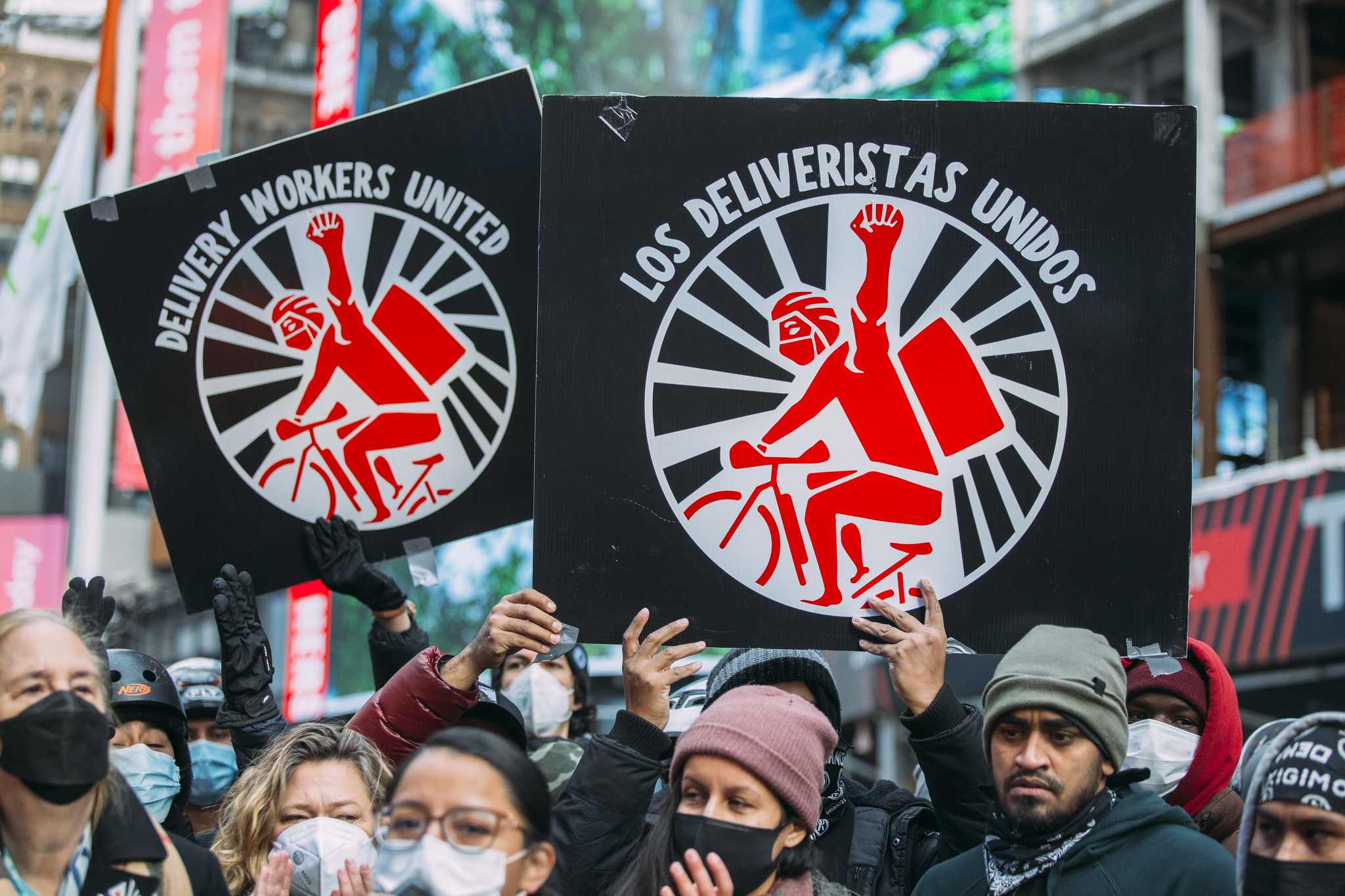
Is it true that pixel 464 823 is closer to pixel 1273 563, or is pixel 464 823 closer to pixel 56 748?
pixel 56 748

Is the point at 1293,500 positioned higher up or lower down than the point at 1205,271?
lower down

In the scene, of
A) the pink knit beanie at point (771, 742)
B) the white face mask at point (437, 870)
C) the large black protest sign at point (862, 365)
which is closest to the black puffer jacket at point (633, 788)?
the pink knit beanie at point (771, 742)

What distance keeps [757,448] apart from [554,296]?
2.19 ft

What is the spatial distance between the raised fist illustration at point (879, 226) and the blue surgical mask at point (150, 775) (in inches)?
97.7

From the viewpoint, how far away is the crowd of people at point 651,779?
2.74 meters

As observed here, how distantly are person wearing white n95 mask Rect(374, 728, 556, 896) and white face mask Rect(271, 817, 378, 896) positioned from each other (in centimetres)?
70

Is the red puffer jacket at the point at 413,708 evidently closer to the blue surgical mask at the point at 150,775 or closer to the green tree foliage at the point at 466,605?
the blue surgical mask at the point at 150,775

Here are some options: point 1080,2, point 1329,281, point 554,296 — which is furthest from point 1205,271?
point 554,296

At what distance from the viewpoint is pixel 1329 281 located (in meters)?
20.8

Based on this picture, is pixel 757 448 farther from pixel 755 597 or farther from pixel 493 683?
pixel 493 683

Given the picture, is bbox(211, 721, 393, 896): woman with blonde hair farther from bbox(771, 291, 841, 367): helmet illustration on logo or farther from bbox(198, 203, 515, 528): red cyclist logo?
bbox(771, 291, 841, 367): helmet illustration on logo

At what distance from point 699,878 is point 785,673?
1021 mm

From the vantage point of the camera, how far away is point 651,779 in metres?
3.49

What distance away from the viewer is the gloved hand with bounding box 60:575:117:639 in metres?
3.69
